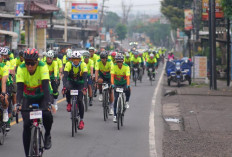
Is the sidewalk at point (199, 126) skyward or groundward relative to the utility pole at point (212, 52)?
groundward

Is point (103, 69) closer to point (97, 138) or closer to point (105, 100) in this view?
point (105, 100)

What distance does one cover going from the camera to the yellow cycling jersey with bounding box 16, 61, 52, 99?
27.7ft

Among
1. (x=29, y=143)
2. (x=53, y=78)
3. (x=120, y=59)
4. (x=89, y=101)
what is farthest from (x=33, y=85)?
(x=89, y=101)

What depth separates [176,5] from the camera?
248 feet

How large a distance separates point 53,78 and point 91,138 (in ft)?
15.0

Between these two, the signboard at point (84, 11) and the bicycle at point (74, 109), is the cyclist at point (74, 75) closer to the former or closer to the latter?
the bicycle at point (74, 109)

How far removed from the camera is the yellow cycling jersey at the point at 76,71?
12742 millimetres

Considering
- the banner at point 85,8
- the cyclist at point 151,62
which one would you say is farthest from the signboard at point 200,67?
the banner at point 85,8

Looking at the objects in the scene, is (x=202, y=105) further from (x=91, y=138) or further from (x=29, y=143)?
(x=29, y=143)

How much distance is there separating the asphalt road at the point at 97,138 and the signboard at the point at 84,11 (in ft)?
205

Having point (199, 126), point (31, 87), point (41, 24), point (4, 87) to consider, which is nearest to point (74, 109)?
point (4, 87)

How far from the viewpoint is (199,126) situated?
14.0 m

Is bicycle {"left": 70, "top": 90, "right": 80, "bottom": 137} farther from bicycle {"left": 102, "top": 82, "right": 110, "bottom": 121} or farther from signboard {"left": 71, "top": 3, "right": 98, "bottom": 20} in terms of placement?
signboard {"left": 71, "top": 3, "right": 98, "bottom": 20}

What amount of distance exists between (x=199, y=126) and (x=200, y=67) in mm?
18106
